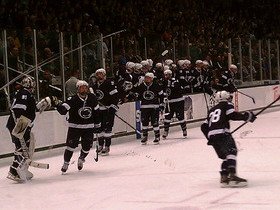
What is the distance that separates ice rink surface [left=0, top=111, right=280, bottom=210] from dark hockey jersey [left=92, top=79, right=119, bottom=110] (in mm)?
977

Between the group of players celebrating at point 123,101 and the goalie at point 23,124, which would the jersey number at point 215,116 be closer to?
the group of players celebrating at point 123,101

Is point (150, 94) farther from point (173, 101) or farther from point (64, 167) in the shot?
point (64, 167)

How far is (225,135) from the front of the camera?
8.41 meters

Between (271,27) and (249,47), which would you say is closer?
(249,47)

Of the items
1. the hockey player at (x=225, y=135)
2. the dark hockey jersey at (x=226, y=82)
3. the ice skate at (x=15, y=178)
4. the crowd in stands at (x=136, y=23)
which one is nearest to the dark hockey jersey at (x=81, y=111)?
the ice skate at (x=15, y=178)

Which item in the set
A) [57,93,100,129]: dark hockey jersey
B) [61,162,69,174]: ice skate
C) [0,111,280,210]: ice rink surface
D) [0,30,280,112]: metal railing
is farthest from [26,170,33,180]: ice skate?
[0,30,280,112]: metal railing

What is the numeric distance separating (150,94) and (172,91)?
1.26 meters

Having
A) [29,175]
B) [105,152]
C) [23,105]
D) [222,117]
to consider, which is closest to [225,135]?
[222,117]

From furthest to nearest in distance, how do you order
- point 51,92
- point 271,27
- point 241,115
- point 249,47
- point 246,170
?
point 271,27
point 249,47
point 51,92
point 246,170
point 241,115

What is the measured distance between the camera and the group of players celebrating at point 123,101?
844cm

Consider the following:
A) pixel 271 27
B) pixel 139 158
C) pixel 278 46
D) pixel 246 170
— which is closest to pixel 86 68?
pixel 139 158

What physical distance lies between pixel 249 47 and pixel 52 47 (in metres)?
10.5

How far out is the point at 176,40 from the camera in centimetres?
2059

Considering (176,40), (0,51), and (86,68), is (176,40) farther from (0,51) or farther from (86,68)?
(0,51)
